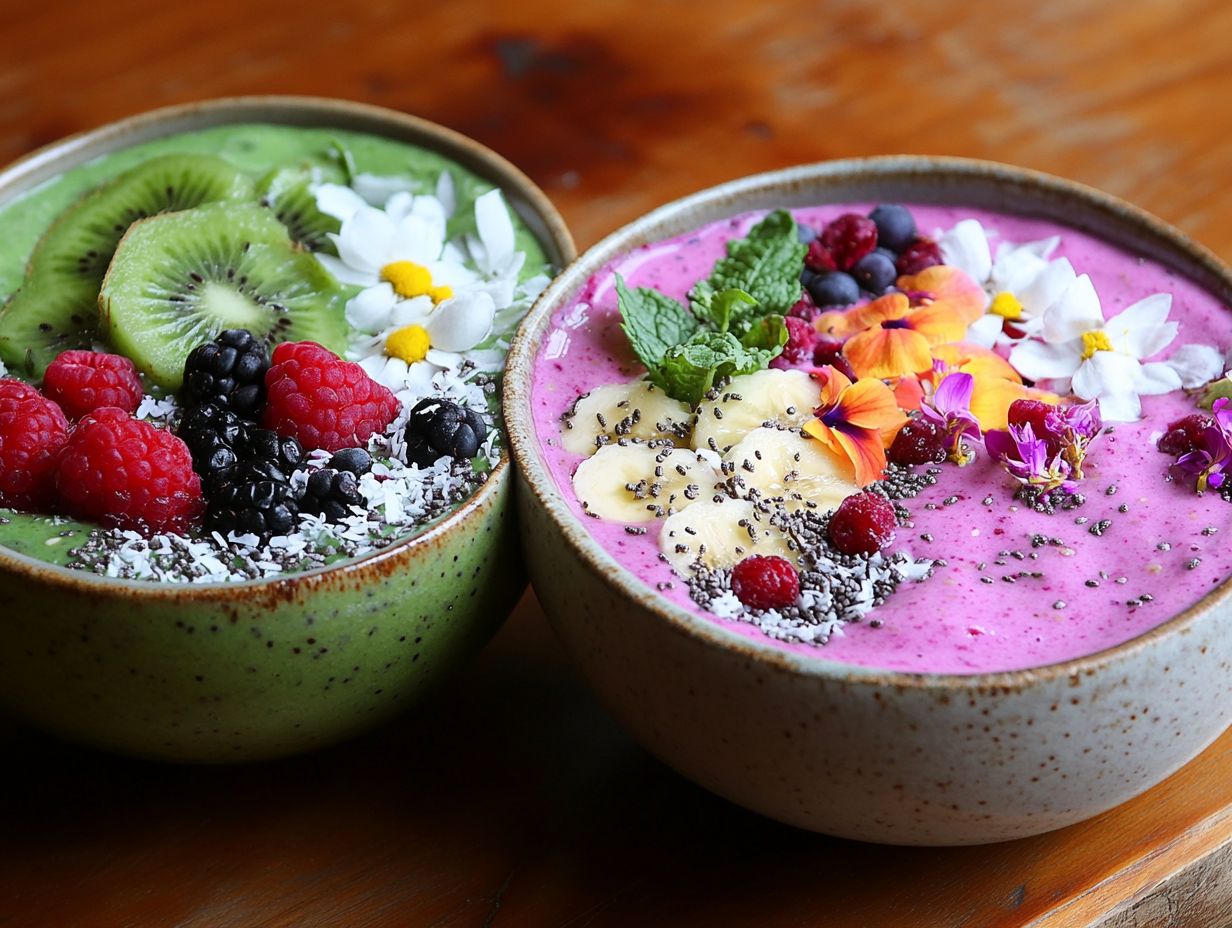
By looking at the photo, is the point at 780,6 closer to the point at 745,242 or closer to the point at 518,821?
the point at 745,242

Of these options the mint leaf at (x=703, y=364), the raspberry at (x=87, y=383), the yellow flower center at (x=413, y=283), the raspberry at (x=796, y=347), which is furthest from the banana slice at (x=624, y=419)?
the raspberry at (x=87, y=383)

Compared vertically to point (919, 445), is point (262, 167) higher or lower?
higher

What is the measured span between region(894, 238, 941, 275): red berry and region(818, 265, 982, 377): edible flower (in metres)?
0.01

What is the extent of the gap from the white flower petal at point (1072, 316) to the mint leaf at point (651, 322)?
0.36 meters

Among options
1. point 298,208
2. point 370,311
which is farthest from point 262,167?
point 370,311

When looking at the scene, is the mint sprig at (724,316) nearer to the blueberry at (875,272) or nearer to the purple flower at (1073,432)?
the blueberry at (875,272)

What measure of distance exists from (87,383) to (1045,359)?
3.13ft

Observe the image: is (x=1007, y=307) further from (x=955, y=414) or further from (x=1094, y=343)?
(x=955, y=414)

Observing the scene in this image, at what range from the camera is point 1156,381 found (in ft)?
4.66

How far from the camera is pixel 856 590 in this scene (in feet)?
3.99

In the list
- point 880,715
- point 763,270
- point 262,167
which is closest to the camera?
point 880,715

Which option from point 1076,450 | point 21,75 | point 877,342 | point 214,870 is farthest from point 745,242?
point 21,75

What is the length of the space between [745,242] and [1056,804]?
68 cm

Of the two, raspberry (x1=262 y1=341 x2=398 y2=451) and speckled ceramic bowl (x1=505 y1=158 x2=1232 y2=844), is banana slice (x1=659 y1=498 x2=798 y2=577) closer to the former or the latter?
speckled ceramic bowl (x1=505 y1=158 x2=1232 y2=844)
